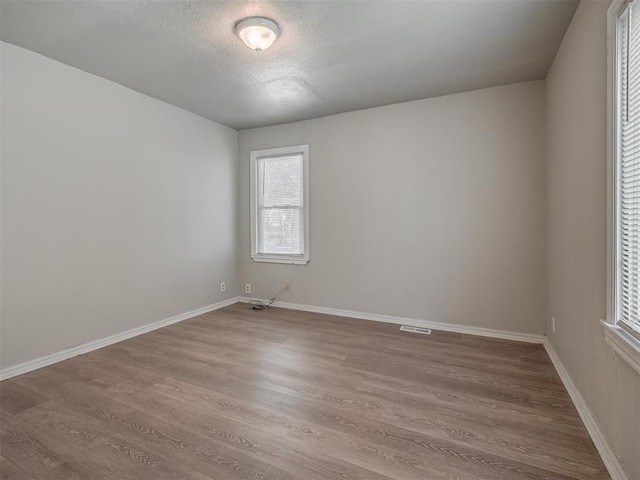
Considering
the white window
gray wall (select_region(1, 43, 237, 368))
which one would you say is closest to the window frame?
the white window

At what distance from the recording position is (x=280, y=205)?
4.58m

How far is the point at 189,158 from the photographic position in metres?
4.05

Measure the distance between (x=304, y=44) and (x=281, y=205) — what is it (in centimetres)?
237

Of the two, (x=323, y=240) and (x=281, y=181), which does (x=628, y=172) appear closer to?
(x=323, y=240)

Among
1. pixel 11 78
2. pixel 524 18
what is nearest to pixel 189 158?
pixel 11 78

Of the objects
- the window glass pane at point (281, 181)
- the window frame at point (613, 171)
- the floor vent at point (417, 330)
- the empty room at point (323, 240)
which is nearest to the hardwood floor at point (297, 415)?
the empty room at point (323, 240)

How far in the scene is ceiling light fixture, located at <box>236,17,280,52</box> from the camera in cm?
216

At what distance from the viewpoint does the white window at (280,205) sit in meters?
4.38

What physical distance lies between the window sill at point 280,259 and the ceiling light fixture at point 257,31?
2671mm

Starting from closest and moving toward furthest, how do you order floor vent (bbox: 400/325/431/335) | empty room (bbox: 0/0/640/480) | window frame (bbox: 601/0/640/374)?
1. window frame (bbox: 601/0/640/374)
2. empty room (bbox: 0/0/640/480)
3. floor vent (bbox: 400/325/431/335)

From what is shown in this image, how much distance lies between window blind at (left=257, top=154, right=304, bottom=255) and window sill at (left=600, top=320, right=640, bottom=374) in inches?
132

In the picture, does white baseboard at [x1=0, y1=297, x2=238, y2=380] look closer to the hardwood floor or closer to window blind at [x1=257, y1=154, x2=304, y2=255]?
A: the hardwood floor

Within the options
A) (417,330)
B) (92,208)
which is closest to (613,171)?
(417,330)

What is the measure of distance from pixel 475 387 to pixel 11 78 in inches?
168
